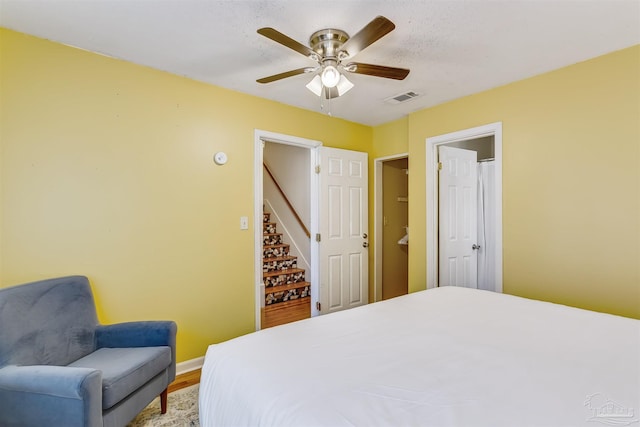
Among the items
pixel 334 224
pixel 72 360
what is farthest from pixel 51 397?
pixel 334 224

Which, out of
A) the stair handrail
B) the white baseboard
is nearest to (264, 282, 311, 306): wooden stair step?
the stair handrail

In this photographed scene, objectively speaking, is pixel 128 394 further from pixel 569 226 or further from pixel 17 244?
pixel 569 226

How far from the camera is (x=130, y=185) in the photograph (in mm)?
2172

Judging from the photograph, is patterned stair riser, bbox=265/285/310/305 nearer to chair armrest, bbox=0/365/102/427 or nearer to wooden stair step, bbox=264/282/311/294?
wooden stair step, bbox=264/282/311/294

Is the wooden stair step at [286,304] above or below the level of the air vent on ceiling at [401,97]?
below

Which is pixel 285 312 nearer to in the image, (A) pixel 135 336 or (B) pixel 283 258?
(B) pixel 283 258

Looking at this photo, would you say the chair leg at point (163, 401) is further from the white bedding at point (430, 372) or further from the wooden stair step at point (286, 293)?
the wooden stair step at point (286, 293)

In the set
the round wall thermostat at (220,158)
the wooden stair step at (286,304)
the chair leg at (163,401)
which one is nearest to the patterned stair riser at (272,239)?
the wooden stair step at (286,304)

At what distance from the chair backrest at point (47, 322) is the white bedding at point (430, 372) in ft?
3.52

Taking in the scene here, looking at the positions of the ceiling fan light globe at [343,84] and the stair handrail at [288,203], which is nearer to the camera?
the ceiling fan light globe at [343,84]

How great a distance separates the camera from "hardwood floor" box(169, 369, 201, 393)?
215 centimetres

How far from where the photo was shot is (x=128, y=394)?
1.52 meters

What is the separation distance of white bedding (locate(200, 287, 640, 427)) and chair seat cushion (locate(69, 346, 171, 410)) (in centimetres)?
59

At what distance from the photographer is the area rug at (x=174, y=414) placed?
174 centimetres
